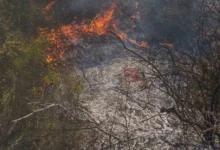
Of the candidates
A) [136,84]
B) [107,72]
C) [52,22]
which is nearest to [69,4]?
[52,22]

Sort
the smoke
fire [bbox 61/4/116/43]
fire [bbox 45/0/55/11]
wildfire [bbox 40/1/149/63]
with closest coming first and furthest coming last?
wildfire [bbox 40/1/149/63], fire [bbox 45/0/55/11], fire [bbox 61/4/116/43], the smoke

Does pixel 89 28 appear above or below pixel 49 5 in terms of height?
below

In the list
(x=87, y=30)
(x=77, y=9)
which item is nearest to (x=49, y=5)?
(x=77, y=9)

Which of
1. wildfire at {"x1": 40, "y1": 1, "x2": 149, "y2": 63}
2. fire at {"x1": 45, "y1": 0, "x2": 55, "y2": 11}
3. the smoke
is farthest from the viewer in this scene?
the smoke

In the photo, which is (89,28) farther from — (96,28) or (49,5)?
(49,5)

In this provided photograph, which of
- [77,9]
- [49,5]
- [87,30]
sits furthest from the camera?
[77,9]

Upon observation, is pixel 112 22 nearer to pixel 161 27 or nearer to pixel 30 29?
pixel 161 27

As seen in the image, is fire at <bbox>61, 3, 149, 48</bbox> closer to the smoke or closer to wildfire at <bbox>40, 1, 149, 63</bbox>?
wildfire at <bbox>40, 1, 149, 63</bbox>

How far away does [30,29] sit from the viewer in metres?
8.95

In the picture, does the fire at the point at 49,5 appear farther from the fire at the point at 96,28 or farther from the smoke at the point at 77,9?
the fire at the point at 96,28

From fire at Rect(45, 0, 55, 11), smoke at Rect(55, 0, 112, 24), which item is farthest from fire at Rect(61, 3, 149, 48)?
fire at Rect(45, 0, 55, 11)

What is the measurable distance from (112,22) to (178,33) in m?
2.35

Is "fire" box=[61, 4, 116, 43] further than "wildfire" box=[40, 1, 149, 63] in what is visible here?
Yes

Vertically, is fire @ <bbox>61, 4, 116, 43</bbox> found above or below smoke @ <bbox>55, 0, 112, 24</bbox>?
below
